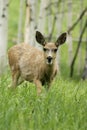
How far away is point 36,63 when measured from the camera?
437 inches

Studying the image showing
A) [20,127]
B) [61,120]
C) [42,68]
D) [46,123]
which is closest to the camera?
[20,127]

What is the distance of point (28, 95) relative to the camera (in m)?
9.57

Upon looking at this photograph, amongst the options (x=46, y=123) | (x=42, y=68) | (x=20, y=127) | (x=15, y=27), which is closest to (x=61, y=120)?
(x=46, y=123)

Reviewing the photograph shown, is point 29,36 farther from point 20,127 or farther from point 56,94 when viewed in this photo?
point 20,127

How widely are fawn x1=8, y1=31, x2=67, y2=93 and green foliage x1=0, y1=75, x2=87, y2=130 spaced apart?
1.95ft

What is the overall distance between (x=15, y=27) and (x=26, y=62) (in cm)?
3112

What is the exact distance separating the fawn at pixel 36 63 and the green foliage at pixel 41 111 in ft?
1.95

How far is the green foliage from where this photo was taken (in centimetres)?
735

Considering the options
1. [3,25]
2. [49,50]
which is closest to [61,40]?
[49,50]

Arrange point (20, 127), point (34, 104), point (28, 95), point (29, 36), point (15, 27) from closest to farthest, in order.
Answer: point (20, 127) → point (34, 104) → point (28, 95) → point (29, 36) → point (15, 27)

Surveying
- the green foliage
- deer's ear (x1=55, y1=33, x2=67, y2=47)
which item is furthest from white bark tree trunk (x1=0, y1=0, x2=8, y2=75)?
the green foliage

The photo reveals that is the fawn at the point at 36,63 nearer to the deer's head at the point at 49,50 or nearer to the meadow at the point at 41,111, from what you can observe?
the deer's head at the point at 49,50

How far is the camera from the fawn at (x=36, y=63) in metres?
10.5

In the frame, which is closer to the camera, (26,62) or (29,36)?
(26,62)
